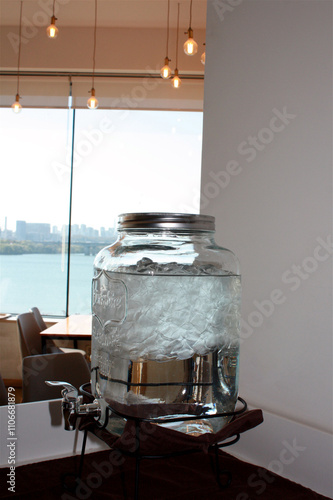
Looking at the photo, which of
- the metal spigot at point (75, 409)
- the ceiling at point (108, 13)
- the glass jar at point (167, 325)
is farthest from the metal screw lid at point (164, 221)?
the ceiling at point (108, 13)

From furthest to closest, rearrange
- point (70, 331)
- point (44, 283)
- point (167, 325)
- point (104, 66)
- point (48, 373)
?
point (44, 283) < point (104, 66) < point (70, 331) < point (48, 373) < point (167, 325)

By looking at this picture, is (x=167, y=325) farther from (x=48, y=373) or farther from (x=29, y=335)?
(x=29, y=335)

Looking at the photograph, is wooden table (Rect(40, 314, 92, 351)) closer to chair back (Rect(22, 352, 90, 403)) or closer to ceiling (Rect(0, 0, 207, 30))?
chair back (Rect(22, 352, 90, 403))

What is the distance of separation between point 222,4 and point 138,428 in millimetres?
902

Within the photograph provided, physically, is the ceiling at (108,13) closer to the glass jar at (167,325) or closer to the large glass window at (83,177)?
the large glass window at (83,177)

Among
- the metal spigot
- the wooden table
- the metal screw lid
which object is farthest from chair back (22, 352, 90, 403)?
the wooden table

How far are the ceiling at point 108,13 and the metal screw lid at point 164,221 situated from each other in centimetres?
349

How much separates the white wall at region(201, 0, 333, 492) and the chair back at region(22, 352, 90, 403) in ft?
2.40

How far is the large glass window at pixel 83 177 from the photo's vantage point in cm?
441

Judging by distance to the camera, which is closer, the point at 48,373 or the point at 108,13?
the point at 48,373

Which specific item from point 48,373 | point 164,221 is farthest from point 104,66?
point 164,221

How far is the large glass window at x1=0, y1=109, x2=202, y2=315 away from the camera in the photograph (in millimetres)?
4410

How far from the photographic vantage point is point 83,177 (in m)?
4.45

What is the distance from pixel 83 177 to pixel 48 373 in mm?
3177
